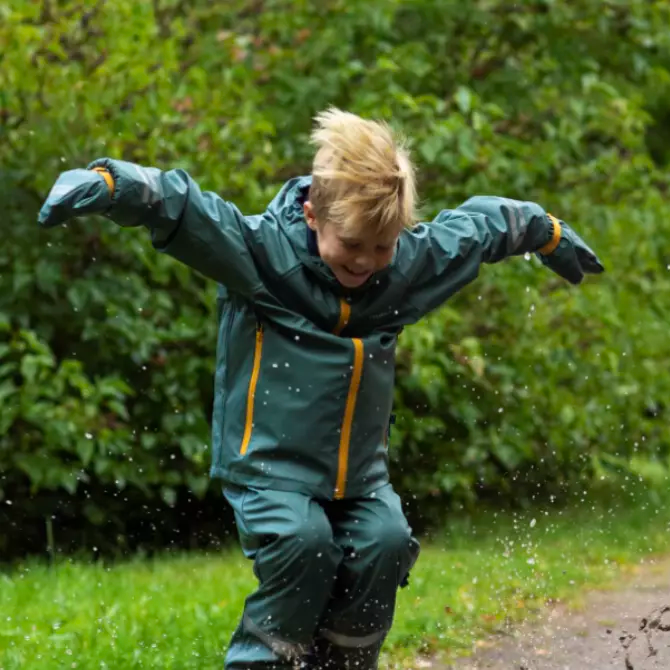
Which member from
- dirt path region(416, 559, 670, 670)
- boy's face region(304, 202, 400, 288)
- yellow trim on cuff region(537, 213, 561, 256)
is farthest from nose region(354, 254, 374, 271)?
dirt path region(416, 559, 670, 670)

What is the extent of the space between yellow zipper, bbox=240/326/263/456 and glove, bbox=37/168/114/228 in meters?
0.58

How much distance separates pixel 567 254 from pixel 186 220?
4.18 ft

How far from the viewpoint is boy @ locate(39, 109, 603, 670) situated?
347 centimetres

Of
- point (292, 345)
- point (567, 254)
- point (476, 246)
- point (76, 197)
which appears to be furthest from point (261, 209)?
point (76, 197)

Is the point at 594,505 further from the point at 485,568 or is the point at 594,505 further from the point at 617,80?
the point at 617,80

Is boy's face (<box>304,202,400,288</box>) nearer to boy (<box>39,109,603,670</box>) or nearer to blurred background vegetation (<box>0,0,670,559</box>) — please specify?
boy (<box>39,109,603,670</box>)

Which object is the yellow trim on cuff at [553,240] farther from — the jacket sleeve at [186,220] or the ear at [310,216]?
the jacket sleeve at [186,220]

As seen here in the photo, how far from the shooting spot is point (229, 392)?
3.66 m

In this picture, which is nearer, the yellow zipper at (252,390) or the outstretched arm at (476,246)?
the yellow zipper at (252,390)

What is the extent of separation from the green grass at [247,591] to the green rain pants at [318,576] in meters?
0.73

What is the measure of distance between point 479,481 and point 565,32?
102 inches

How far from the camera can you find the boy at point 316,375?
3.47m

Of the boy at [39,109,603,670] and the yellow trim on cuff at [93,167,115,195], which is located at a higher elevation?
the yellow trim on cuff at [93,167,115,195]

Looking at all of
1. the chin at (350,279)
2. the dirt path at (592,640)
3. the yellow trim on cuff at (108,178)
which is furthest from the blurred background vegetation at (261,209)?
the yellow trim on cuff at (108,178)
